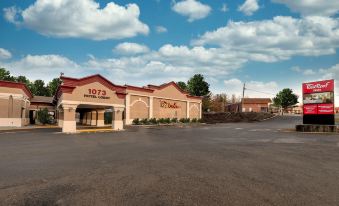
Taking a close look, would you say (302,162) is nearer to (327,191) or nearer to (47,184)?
(327,191)

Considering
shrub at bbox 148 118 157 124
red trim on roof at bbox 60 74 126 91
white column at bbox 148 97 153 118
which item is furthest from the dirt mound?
red trim on roof at bbox 60 74 126 91

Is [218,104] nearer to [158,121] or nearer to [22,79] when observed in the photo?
[158,121]

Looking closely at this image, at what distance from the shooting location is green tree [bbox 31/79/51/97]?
9153 centimetres

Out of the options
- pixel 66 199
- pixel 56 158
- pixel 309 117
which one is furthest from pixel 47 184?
pixel 309 117

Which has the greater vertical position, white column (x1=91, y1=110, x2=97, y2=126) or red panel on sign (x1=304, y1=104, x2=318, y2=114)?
red panel on sign (x1=304, y1=104, x2=318, y2=114)

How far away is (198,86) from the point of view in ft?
269

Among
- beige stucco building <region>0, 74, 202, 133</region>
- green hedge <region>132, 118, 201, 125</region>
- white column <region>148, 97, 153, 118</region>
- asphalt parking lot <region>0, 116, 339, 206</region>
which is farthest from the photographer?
white column <region>148, 97, 153, 118</region>

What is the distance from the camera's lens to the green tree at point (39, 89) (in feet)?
300

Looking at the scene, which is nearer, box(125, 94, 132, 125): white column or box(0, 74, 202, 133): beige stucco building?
box(0, 74, 202, 133): beige stucco building

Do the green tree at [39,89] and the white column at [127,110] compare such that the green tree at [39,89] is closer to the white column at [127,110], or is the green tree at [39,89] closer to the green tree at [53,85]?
the green tree at [53,85]

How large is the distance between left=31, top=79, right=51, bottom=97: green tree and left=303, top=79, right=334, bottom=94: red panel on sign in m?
84.9

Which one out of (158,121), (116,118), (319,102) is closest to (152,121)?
(158,121)

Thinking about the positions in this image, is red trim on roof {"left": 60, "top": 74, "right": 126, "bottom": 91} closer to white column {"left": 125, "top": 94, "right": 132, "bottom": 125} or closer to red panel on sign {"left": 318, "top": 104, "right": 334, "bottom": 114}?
white column {"left": 125, "top": 94, "right": 132, "bottom": 125}

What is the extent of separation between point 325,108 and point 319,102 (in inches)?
37.5
